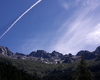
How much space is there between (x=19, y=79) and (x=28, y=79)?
43.9 ft

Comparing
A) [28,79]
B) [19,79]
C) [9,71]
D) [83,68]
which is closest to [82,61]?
[83,68]

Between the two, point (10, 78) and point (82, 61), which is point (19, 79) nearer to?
point (10, 78)

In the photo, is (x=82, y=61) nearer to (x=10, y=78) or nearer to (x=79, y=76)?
(x=79, y=76)

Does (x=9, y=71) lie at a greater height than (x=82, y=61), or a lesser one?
greater

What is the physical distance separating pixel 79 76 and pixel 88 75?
175cm

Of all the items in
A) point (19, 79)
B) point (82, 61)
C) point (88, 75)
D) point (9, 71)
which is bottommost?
point (88, 75)

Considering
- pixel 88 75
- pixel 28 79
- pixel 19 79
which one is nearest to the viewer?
pixel 88 75

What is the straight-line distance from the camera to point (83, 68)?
1540 inches

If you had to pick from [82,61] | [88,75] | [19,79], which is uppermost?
[19,79]

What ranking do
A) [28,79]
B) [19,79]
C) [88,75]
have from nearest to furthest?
[88,75] → [19,79] → [28,79]

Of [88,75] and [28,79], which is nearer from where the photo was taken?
[88,75]

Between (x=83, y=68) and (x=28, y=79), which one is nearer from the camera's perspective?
(x=83, y=68)

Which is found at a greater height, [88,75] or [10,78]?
[10,78]

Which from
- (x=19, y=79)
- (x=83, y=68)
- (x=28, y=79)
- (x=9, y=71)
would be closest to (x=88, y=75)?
(x=83, y=68)
